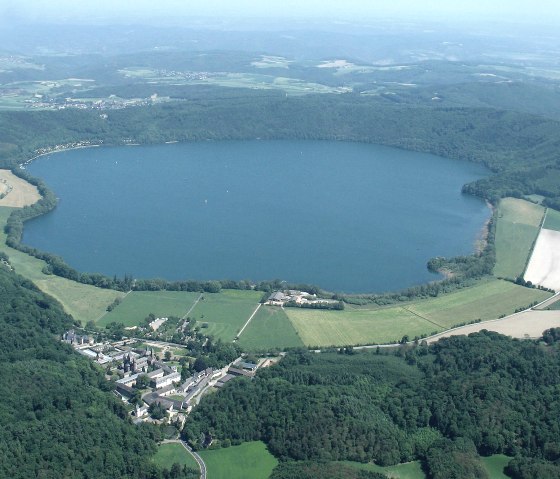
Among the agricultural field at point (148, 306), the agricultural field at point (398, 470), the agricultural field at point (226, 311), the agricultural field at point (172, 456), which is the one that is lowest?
the agricultural field at point (148, 306)

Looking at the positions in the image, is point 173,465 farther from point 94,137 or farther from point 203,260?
point 94,137

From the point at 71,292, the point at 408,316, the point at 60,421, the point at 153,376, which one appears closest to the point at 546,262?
the point at 408,316

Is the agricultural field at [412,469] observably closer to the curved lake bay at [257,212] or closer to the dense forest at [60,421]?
the dense forest at [60,421]

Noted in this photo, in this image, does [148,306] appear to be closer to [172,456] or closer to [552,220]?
[172,456]

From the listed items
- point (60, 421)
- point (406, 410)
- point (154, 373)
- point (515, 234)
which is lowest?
point (515, 234)

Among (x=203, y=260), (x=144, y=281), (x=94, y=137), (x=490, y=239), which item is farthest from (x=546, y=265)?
(x=94, y=137)

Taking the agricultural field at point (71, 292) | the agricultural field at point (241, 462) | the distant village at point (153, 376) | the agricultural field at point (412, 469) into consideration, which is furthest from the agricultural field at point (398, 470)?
the agricultural field at point (71, 292)
